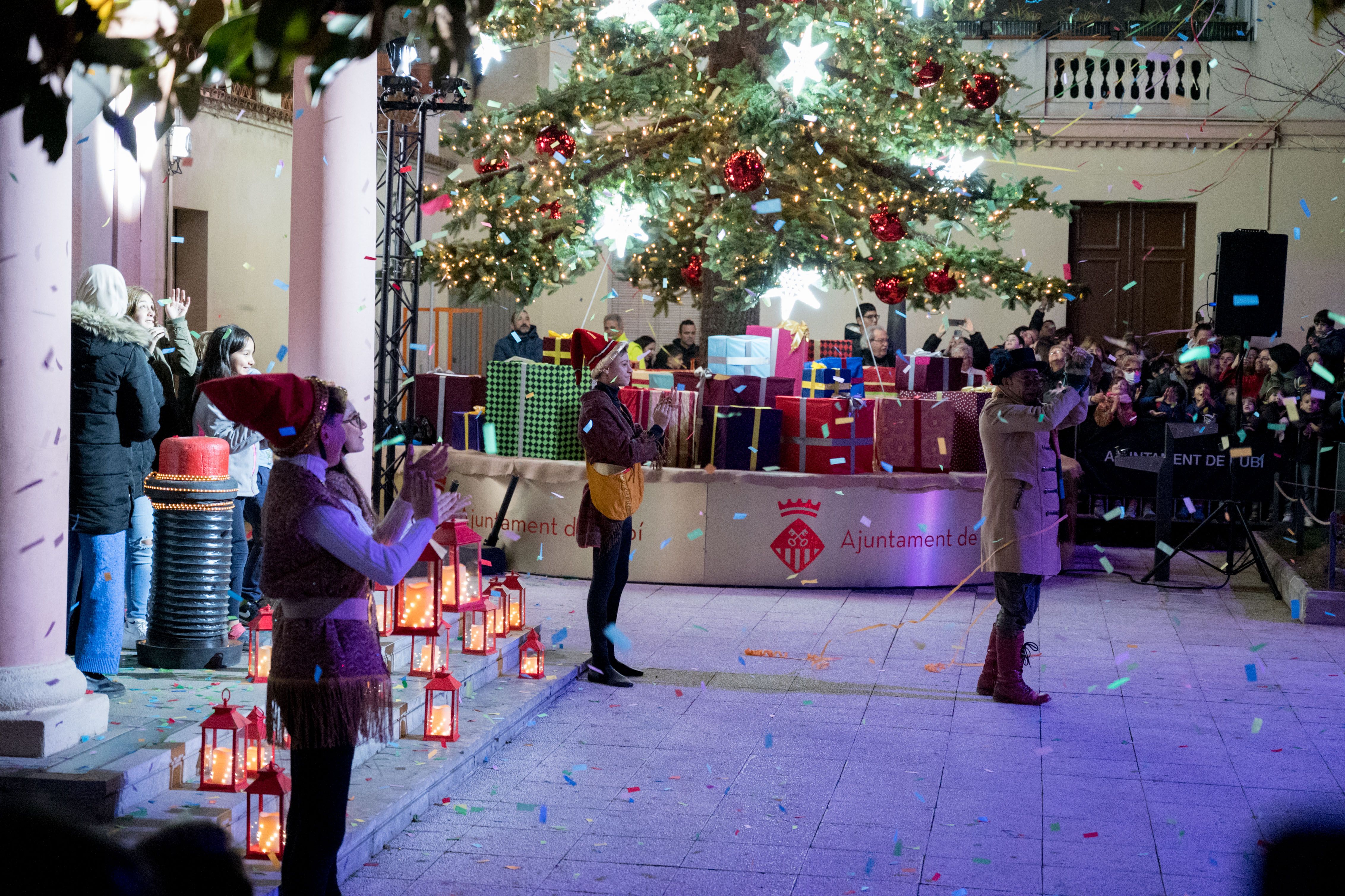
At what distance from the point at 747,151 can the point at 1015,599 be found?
5.20 meters

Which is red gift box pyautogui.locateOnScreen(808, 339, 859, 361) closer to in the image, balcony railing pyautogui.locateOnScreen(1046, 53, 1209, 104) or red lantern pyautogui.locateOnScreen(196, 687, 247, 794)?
red lantern pyautogui.locateOnScreen(196, 687, 247, 794)

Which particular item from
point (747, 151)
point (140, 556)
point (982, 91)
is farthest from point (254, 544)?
point (982, 91)

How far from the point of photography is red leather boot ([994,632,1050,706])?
6.45 m

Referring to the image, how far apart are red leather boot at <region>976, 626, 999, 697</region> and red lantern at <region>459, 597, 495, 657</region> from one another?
246 centimetres

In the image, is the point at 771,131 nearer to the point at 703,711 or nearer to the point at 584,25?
the point at 584,25

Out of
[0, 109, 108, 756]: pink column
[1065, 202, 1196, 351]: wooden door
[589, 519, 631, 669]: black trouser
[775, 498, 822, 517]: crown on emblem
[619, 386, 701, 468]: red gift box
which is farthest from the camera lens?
[1065, 202, 1196, 351]: wooden door

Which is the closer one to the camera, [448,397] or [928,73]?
[928,73]

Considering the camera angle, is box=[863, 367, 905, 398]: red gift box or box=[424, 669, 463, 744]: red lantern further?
box=[863, 367, 905, 398]: red gift box

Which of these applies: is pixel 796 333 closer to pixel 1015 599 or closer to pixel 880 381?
pixel 880 381

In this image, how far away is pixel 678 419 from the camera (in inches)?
381

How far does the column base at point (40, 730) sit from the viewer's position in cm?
434

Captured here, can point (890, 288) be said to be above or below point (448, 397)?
above

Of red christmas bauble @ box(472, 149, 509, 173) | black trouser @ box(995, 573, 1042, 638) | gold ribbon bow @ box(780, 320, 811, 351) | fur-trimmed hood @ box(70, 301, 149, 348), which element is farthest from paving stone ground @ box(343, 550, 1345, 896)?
red christmas bauble @ box(472, 149, 509, 173)

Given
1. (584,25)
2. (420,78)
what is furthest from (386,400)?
(420,78)
